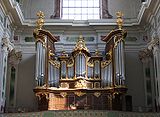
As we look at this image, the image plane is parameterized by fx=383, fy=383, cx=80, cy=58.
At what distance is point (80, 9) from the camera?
23.8 m

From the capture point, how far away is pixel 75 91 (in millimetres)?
19797

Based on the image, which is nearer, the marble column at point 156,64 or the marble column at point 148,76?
the marble column at point 156,64

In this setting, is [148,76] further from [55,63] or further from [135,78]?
[55,63]

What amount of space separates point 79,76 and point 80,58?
3.31ft

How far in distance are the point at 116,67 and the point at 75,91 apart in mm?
2461

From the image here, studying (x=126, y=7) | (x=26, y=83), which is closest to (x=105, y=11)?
(x=126, y=7)

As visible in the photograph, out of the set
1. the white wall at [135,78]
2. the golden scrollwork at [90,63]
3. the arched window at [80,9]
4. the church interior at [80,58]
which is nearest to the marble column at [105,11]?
the church interior at [80,58]

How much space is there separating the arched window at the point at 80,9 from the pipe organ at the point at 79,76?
3.03 metres

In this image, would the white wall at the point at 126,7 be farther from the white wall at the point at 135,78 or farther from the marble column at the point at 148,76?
the marble column at the point at 148,76

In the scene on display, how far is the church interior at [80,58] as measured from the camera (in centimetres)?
1947

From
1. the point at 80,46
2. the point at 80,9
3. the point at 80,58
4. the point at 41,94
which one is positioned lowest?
the point at 41,94

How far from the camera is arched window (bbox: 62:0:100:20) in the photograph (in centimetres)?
2362

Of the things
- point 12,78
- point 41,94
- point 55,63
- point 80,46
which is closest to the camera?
point 41,94

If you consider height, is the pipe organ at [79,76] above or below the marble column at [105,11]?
below
